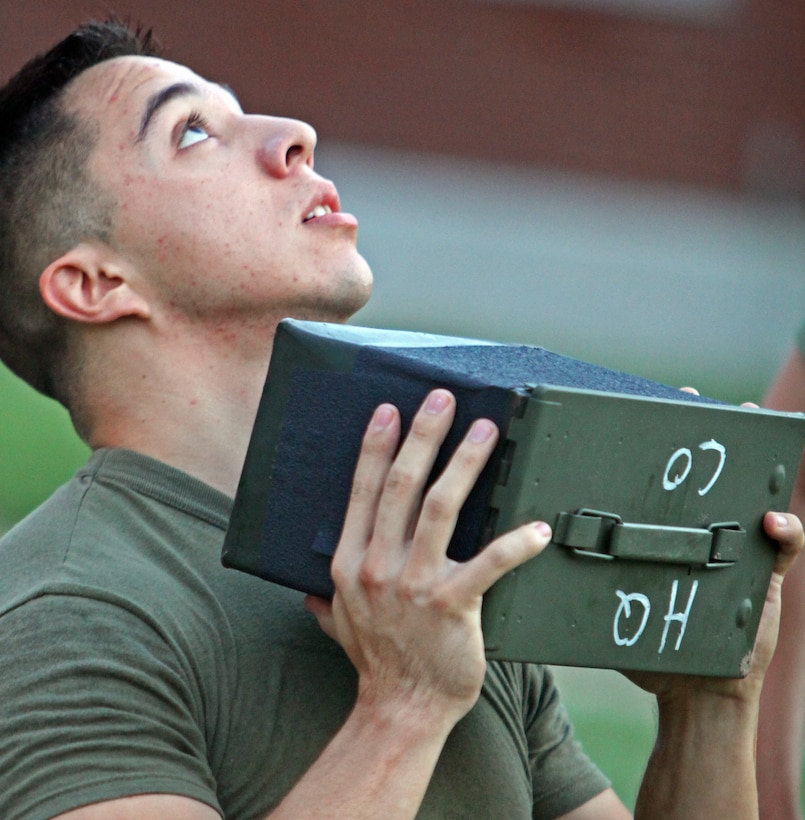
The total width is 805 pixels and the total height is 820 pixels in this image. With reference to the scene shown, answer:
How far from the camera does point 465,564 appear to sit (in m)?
1.42

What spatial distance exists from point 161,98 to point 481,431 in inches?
44.3

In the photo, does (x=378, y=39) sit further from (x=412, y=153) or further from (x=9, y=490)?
(x=9, y=490)

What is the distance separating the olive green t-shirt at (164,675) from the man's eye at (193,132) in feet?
1.90

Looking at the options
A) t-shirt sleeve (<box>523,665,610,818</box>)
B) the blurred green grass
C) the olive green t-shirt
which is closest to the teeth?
the olive green t-shirt

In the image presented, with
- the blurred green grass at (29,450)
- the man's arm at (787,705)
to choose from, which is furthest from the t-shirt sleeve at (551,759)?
the blurred green grass at (29,450)

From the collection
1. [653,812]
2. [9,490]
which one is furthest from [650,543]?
[9,490]

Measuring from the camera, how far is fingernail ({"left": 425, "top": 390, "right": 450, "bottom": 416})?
1.46 m

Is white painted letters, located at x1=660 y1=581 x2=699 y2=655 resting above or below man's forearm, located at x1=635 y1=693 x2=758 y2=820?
above

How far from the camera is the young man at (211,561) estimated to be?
4.83 ft

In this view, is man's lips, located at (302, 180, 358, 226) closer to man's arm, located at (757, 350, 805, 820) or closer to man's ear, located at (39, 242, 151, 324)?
man's ear, located at (39, 242, 151, 324)

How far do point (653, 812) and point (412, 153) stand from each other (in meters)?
13.9

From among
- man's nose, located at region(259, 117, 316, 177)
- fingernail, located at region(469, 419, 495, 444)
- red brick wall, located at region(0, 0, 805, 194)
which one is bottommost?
fingernail, located at region(469, 419, 495, 444)

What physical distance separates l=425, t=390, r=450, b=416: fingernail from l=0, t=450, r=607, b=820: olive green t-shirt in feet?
1.56

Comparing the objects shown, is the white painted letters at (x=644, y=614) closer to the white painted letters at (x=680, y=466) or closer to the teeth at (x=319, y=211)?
the white painted letters at (x=680, y=466)
